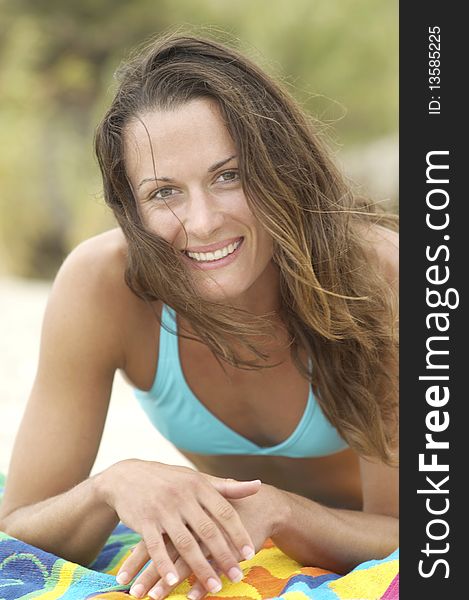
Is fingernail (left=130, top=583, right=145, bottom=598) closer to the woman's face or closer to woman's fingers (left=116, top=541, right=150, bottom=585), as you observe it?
woman's fingers (left=116, top=541, right=150, bottom=585)

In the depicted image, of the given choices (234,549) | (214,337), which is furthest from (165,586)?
→ (214,337)

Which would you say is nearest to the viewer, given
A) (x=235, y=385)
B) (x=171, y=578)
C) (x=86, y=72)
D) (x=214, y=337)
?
(x=171, y=578)

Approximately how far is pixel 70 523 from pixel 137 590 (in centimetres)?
26

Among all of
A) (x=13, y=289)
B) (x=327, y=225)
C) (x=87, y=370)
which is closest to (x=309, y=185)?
(x=327, y=225)

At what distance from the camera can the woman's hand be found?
152 cm

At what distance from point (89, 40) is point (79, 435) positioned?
8604 mm

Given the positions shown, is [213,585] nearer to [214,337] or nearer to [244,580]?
[244,580]

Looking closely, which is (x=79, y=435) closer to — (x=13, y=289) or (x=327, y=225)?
(x=327, y=225)

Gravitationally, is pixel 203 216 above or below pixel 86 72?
below

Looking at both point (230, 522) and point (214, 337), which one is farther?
point (214, 337)

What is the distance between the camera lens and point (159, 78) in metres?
1.75

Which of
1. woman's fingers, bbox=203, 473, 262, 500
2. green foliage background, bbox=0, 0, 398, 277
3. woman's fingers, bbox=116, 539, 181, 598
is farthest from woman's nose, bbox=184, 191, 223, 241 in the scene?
green foliage background, bbox=0, 0, 398, 277

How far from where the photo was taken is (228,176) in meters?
1.70

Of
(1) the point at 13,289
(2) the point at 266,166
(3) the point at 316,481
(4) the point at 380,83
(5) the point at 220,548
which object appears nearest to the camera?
(5) the point at 220,548
